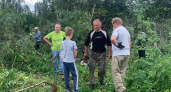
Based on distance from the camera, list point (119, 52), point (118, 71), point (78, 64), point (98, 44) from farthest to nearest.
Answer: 1. point (78, 64)
2. point (98, 44)
3. point (118, 71)
4. point (119, 52)

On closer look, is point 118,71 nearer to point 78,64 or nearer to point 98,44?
point 98,44

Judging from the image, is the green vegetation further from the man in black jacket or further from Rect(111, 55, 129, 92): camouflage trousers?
the man in black jacket

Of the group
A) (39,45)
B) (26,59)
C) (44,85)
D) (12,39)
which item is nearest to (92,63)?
(44,85)

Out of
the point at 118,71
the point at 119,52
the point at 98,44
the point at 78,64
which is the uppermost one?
the point at 98,44

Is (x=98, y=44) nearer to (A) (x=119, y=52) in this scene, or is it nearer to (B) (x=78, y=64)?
(A) (x=119, y=52)

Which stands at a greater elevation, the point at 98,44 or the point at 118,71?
the point at 98,44

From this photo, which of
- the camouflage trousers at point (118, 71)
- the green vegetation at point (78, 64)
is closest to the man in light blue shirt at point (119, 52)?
the camouflage trousers at point (118, 71)

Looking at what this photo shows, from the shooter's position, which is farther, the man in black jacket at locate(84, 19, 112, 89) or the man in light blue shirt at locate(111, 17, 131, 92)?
the man in black jacket at locate(84, 19, 112, 89)

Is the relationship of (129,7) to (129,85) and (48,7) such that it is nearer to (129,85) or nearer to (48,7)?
(48,7)

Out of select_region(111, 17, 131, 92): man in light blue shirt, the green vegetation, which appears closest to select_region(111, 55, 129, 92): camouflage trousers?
select_region(111, 17, 131, 92): man in light blue shirt

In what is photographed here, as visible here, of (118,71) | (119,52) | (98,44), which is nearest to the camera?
(119,52)

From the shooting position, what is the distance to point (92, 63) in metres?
5.25

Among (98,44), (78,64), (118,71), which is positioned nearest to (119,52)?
(118,71)

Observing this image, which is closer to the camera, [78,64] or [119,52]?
[119,52]
